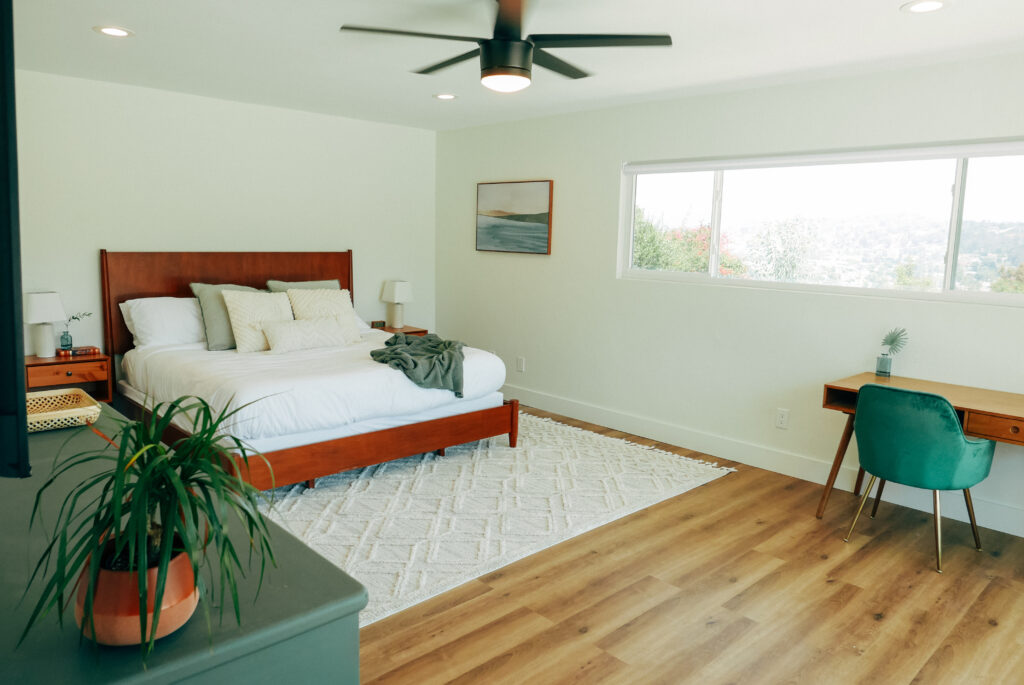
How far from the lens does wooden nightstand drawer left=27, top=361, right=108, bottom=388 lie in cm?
410

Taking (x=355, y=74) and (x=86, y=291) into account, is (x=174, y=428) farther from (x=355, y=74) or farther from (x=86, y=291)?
(x=355, y=74)

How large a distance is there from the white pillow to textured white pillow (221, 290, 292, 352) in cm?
28

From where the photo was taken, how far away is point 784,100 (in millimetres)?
4066

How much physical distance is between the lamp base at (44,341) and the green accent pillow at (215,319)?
873 mm

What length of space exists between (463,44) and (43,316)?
291 cm

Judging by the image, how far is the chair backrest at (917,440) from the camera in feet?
9.71

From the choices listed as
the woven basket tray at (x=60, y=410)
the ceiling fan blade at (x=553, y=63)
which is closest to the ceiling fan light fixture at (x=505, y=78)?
the ceiling fan blade at (x=553, y=63)

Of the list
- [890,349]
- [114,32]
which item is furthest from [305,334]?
[890,349]

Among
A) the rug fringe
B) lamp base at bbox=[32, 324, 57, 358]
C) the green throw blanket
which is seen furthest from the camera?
the rug fringe

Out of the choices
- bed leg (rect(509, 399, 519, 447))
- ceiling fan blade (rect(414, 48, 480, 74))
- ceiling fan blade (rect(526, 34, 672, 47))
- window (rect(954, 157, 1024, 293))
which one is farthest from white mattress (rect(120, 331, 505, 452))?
window (rect(954, 157, 1024, 293))

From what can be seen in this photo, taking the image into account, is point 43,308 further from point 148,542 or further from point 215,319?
point 148,542

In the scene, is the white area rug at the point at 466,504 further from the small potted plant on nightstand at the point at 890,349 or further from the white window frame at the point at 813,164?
A: the white window frame at the point at 813,164

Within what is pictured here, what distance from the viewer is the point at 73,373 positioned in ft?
13.8

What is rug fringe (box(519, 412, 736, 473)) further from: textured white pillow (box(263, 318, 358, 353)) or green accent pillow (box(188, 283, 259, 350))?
green accent pillow (box(188, 283, 259, 350))
